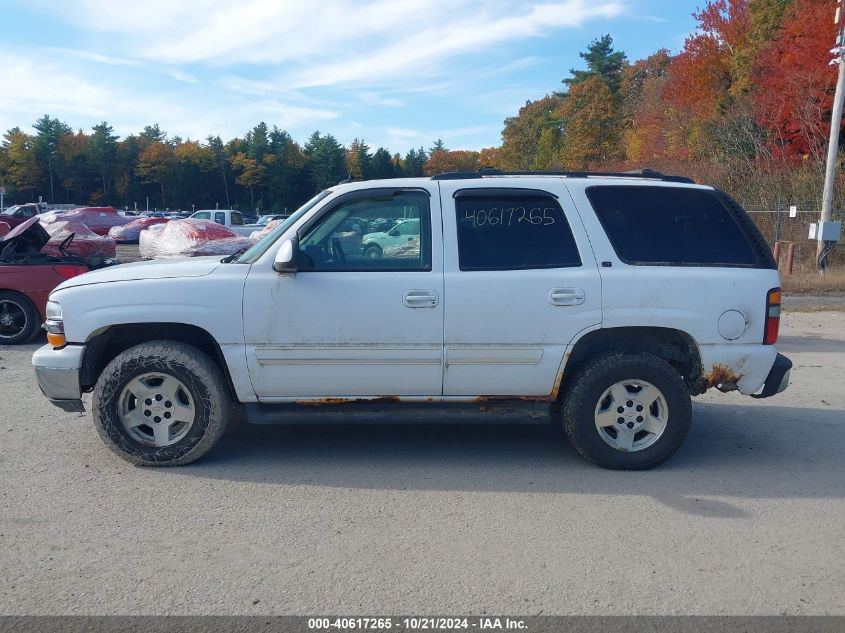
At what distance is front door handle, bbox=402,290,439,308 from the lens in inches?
198

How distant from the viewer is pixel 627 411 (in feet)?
17.2

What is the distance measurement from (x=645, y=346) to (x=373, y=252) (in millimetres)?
2046

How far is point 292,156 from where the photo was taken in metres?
84.0

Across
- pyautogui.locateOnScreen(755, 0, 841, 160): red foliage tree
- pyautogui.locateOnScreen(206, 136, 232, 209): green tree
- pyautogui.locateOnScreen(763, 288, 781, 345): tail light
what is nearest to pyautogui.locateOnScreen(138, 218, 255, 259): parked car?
pyautogui.locateOnScreen(763, 288, 781, 345): tail light

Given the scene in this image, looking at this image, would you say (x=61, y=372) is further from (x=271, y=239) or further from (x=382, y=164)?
(x=382, y=164)

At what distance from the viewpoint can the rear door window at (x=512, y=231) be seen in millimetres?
5180

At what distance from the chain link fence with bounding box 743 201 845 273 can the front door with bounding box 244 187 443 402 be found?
18274 mm

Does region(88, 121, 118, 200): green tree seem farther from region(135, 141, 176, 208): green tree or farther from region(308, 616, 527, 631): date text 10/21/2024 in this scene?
region(308, 616, 527, 631): date text 10/21/2024

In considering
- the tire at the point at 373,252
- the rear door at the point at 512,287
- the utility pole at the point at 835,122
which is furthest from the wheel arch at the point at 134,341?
the utility pole at the point at 835,122

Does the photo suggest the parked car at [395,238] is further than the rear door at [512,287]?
Yes

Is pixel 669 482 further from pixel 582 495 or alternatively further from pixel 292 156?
pixel 292 156

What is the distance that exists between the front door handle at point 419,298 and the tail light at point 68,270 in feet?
21.6

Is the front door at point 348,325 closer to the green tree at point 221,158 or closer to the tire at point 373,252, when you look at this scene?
the tire at point 373,252

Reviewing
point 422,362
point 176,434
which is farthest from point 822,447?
point 176,434
